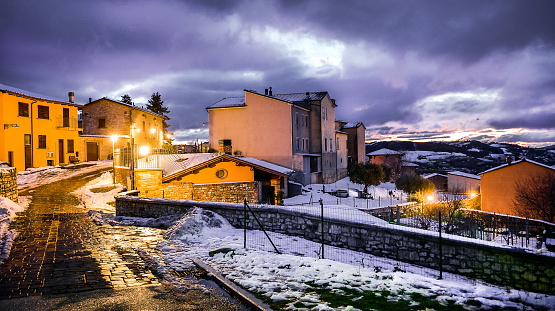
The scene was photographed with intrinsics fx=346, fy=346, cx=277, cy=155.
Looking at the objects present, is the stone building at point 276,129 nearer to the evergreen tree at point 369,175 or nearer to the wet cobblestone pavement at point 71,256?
the evergreen tree at point 369,175

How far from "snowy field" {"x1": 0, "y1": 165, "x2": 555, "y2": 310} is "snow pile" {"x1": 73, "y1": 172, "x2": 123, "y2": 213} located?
1148 cm

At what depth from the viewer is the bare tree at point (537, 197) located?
102 feet

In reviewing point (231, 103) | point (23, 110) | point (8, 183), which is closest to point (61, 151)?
point (23, 110)

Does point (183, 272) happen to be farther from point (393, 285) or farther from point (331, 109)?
point (331, 109)

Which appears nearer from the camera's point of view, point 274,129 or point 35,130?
point 35,130

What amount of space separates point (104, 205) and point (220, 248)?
48.7 ft

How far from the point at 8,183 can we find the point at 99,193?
6128mm

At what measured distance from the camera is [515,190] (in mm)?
34094

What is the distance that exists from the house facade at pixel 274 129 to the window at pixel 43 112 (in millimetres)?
16742

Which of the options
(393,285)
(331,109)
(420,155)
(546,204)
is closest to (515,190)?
(546,204)

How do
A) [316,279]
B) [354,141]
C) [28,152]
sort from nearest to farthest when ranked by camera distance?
[316,279] → [28,152] → [354,141]

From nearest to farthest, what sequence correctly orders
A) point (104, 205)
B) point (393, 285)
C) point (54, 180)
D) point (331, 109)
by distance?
point (393, 285), point (104, 205), point (54, 180), point (331, 109)

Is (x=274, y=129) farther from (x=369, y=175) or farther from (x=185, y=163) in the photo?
(x=369, y=175)

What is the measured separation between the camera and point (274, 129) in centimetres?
3978
